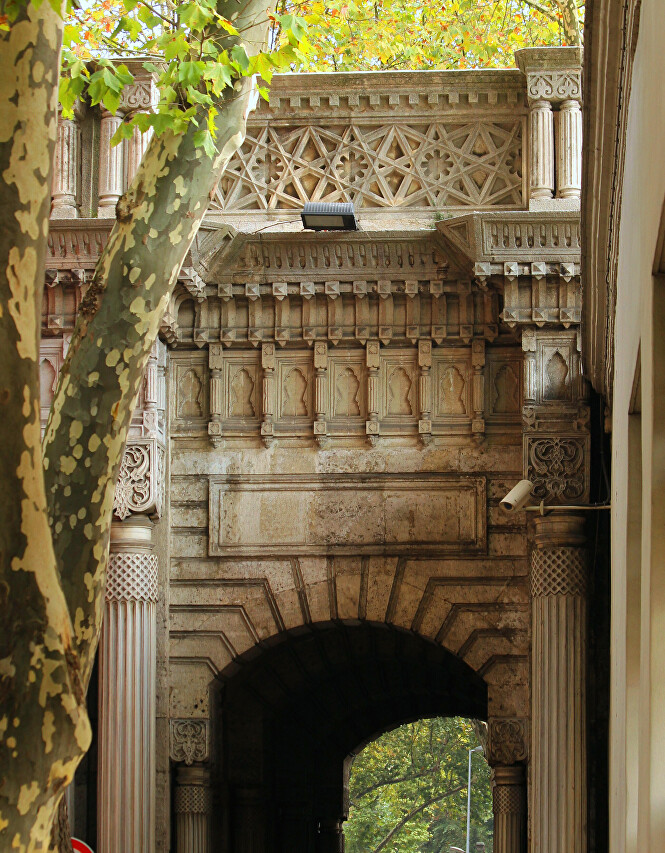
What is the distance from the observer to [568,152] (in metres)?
10.4

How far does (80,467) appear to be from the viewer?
18.5 feet

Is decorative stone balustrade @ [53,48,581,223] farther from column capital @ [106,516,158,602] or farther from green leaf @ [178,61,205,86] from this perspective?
green leaf @ [178,61,205,86]

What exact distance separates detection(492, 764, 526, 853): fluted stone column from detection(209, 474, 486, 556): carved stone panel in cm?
161

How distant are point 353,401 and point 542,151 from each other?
7.49ft

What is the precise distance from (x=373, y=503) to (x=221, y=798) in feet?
8.92

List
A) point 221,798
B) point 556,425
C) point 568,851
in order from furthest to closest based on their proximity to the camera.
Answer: point 221,798 → point 556,425 → point 568,851

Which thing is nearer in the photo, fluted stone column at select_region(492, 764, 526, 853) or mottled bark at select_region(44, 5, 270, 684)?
mottled bark at select_region(44, 5, 270, 684)

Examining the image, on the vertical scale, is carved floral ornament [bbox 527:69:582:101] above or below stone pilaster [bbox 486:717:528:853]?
above

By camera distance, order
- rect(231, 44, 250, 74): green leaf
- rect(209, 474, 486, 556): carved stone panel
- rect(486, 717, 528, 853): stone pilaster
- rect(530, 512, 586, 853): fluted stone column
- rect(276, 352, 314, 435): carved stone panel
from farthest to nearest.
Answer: rect(276, 352, 314, 435): carved stone panel → rect(209, 474, 486, 556): carved stone panel → rect(486, 717, 528, 853): stone pilaster → rect(530, 512, 586, 853): fluted stone column → rect(231, 44, 250, 74): green leaf

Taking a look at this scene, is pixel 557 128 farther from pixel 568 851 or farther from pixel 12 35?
pixel 12 35

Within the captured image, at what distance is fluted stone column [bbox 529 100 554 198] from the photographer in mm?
10430

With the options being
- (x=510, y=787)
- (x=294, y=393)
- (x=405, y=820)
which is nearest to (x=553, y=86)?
(x=294, y=393)

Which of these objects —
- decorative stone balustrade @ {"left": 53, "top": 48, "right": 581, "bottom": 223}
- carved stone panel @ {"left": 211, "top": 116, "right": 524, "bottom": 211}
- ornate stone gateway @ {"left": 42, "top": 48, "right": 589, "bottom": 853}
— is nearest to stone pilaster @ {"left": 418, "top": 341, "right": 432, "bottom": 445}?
ornate stone gateway @ {"left": 42, "top": 48, "right": 589, "bottom": 853}

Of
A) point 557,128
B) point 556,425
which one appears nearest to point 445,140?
point 557,128
